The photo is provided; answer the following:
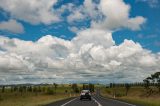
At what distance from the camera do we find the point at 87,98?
200 ft

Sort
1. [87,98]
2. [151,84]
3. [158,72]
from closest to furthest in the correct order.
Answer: [87,98], [158,72], [151,84]

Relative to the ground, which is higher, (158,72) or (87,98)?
(158,72)

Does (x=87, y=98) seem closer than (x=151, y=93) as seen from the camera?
Yes

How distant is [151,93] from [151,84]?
261 inches

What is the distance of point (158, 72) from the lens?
10819 cm

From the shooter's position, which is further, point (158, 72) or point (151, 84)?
point (151, 84)

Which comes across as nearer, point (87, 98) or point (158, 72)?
point (87, 98)

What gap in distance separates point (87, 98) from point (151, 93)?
55900 mm

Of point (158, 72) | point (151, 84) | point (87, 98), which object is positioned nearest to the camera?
point (87, 98)

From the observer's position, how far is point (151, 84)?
11894 centimetres

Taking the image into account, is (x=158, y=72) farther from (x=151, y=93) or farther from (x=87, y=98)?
(x=87, y=98)

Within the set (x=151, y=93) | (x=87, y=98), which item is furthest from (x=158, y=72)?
(x=87, y=98)

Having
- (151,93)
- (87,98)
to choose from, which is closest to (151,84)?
(151,93)

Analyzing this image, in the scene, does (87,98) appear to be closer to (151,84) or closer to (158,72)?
(158,72)
